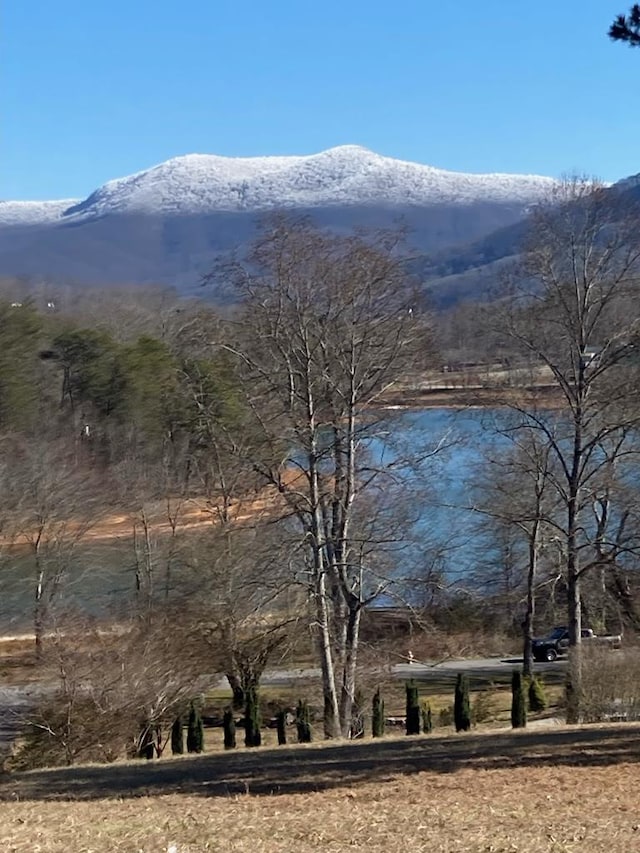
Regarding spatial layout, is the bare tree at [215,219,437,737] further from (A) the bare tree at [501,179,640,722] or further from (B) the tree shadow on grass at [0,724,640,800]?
(B) the tree shadow on grass at [0,724,640,800]

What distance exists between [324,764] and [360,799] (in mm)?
2250

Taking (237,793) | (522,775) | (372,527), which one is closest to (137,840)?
(237,793)

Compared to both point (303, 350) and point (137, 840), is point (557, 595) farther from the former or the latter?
point (137, 840)

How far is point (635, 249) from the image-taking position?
15.0 metres

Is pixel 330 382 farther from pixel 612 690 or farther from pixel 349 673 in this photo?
pixel 612 690

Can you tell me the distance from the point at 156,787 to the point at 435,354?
9013mm

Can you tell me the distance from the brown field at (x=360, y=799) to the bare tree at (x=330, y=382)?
406 centimetres

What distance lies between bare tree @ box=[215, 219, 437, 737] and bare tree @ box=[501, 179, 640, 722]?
1.80 m

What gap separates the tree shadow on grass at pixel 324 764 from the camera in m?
9.74

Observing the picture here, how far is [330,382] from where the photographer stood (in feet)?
50.3

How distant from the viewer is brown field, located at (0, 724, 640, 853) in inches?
268

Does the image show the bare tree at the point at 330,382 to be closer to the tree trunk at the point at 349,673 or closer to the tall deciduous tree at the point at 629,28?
the tree trunk at the point at 349,673

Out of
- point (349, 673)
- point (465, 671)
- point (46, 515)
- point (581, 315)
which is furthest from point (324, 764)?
point (46, 515)

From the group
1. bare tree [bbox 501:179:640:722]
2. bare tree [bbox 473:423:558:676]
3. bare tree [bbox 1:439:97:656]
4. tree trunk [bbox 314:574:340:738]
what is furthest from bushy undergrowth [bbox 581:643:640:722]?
bare tree [bbox 1:439:97:656]
